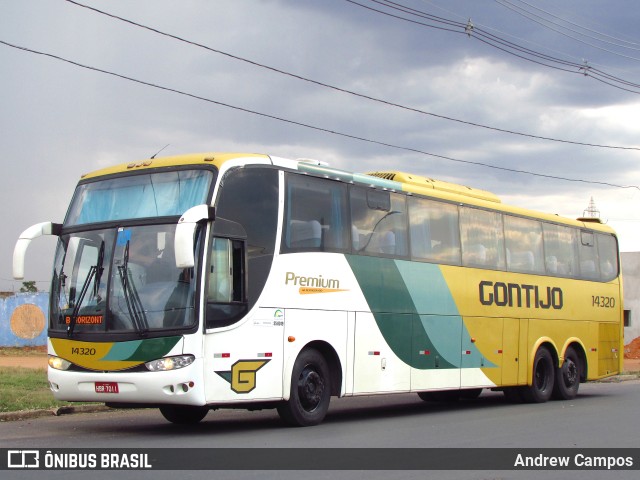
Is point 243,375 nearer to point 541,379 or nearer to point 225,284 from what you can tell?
point 225,284

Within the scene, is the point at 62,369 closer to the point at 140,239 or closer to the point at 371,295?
the point at 140,239

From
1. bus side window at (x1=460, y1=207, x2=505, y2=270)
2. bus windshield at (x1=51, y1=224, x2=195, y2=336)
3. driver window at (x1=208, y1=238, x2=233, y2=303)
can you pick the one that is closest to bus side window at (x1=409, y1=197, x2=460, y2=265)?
bus side window at (x1=460, y1=207, x2=505, y2=270)

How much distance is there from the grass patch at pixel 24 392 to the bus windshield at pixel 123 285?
317 cm

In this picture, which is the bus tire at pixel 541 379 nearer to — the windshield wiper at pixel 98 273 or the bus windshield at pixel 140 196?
the bus windshield at pixel 140 196

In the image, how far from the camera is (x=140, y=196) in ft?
41.0

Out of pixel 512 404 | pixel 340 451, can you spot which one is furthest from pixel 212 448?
pixel 512 404

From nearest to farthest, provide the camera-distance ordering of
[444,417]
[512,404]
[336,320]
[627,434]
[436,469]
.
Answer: [436,469] < [627,434] < [336,320] < [444,417] < [512,404]

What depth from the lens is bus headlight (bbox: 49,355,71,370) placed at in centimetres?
1225

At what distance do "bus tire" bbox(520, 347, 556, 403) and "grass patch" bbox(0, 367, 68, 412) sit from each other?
9.24m

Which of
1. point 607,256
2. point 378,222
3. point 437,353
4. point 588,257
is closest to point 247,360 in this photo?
point 378,222

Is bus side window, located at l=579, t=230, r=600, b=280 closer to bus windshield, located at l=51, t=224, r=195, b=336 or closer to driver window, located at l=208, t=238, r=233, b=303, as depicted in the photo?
driver window, located at l=208, t=238, r=233, b=303

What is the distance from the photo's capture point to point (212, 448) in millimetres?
10641

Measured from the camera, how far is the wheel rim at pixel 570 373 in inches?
793

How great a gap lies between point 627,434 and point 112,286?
7.21 m
